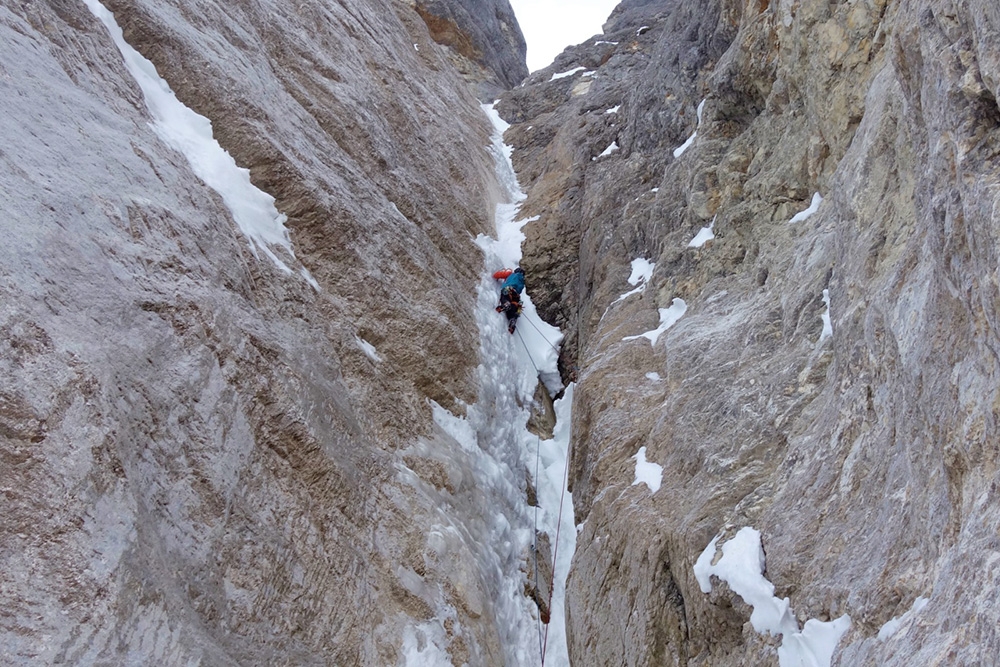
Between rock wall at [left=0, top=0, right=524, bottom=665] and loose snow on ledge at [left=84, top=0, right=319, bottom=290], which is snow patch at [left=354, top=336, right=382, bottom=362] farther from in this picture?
loose snow on ledge at [left=84, top=0, right=319, bottom=290]

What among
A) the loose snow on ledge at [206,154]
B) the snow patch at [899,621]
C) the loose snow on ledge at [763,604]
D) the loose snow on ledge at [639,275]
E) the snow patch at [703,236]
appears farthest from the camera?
the loose snow on ledge at [639,275]

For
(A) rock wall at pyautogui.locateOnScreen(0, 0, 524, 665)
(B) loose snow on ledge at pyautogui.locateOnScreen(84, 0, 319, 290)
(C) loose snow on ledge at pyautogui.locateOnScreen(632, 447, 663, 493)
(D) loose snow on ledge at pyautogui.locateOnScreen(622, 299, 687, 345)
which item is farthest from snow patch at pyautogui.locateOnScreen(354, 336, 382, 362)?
(D) loose snow on ledge at pyautogui.locateOnScreen(622, 299, 687, 345)

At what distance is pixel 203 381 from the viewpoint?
6.84m

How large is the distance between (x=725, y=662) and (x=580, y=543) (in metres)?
3.87

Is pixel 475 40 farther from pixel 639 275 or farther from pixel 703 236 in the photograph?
pixel 703 236

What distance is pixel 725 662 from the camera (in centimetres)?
591

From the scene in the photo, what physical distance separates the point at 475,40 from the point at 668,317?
25.1m

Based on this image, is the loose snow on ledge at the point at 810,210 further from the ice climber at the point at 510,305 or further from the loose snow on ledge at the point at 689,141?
the ice climber at the point at 510,305

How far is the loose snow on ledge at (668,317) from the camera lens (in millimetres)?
10555

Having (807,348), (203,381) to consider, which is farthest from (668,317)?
(203,381)

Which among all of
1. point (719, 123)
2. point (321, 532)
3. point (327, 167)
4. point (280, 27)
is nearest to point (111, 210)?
point (321, 532)

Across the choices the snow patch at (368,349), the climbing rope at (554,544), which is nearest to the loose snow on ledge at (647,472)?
the climbing rope at (554,544)

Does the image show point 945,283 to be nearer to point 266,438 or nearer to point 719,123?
point 266,438

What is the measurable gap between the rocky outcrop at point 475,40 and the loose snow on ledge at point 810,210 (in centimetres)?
2197
